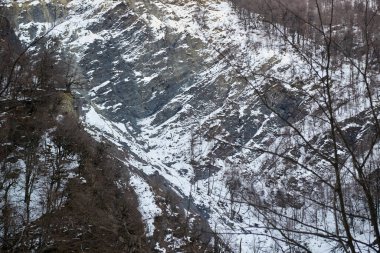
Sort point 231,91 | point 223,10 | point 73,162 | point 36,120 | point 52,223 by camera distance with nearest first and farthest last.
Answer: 1. point 52,223
2. point 36,120
3. point 73,162
4. point 231,91
5. point 223,10

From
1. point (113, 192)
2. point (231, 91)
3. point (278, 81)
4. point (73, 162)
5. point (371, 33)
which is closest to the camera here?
point (371, 33)

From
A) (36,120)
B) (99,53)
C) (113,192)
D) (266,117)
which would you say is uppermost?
(99,53)

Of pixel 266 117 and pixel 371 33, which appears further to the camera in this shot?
pixel 266 117

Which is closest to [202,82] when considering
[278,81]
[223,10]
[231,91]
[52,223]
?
[231,91]

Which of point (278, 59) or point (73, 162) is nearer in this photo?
point (73, 162)

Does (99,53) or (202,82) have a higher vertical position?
(99,53)

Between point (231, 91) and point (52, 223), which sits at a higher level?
point (231, 91)

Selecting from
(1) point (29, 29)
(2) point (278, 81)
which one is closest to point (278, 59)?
(1) point (29, 29)

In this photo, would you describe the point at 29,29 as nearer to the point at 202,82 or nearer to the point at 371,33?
the point at 202,82

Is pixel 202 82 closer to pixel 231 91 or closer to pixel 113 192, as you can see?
pixel 231 91
